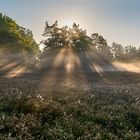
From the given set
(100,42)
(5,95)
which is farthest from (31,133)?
(100,42)

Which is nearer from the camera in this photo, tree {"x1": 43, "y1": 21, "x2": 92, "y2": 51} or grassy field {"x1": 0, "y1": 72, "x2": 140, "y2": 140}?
grassy field {"x1": 0, "y1": 72, "x2": 140, "y2": 140}

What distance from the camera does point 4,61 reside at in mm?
82000

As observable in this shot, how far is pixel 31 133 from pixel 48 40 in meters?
100

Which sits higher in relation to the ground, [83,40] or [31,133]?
[83,40]

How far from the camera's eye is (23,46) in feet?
285

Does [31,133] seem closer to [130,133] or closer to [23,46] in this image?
[130,133]

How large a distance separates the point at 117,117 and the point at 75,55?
9371 cm

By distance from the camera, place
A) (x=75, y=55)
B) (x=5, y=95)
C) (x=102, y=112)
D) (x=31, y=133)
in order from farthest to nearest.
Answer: (x=75, y=55)
(x=5, y=95)
(x=102, y=112)
(x=31, y=133)

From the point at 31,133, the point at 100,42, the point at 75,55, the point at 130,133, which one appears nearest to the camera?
the point at 31,133

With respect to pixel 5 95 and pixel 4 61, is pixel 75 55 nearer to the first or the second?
pixel 4 61

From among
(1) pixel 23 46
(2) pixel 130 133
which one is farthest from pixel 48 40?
(2) pixel 130 133

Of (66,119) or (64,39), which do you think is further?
(64,39)

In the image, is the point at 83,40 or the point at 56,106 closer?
the point at 56,106

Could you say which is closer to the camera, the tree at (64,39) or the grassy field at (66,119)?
the grassy field at (66,119)
